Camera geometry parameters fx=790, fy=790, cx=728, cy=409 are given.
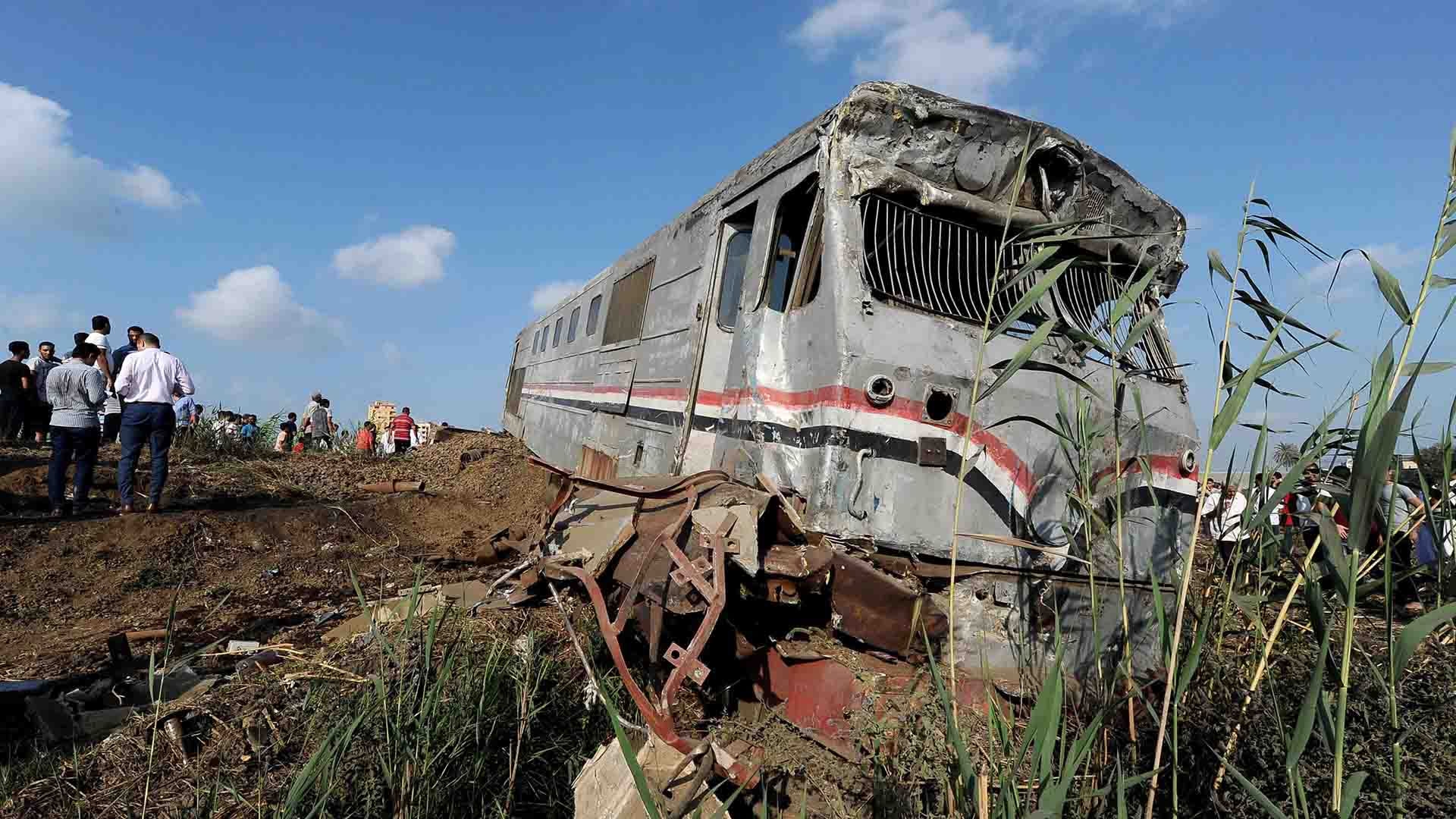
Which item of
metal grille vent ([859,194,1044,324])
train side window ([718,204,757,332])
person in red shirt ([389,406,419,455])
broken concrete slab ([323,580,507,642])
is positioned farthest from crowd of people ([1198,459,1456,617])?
person in red shirt ([389,406,419,455])

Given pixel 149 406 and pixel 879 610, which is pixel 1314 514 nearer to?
pixel 879 610

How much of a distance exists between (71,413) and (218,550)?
1984 mm

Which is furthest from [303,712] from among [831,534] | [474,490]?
[474,490]

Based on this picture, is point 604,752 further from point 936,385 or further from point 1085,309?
point 1085,309

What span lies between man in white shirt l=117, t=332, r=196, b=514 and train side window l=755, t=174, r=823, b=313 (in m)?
6.13

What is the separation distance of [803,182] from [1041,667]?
8.87 ft

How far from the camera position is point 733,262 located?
4.96 metres

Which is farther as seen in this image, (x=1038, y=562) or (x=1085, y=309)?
(x=1085, y=309)

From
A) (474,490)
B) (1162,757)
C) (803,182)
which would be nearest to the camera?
(1162,757)

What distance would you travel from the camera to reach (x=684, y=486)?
3822mm

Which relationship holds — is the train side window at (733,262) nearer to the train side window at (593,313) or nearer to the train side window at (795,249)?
the train side window at (795,249)

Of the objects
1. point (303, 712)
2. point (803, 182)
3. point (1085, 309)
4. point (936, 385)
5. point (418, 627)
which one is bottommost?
point (303, 712)

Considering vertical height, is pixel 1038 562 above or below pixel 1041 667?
above

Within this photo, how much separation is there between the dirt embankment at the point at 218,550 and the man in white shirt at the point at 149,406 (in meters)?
0.44
